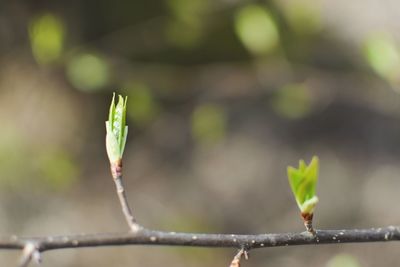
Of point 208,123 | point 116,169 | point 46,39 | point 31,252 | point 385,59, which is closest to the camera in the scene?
point 31,252

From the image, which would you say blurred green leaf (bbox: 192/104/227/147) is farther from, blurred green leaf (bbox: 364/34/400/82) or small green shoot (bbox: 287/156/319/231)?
small green shoot (bbox: 287/156/319/231)

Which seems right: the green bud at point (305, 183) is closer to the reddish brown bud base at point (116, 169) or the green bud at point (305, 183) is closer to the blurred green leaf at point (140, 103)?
the reddish brown bud base at point (116, 169)

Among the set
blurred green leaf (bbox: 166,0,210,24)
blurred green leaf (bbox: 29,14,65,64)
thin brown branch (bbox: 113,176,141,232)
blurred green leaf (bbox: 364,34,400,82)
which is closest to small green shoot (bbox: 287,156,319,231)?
thin brown branch (bbox: 113,176,141,232)

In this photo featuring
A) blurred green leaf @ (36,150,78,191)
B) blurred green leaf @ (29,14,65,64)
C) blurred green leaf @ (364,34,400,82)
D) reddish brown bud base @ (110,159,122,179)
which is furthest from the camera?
blurred green leaf @ (36,150,78,191)

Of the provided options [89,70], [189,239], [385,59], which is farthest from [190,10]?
[189,239]

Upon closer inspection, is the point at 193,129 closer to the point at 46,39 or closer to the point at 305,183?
the point at 46,39

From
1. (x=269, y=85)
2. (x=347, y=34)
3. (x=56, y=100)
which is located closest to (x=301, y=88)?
(x=269, y=85)
